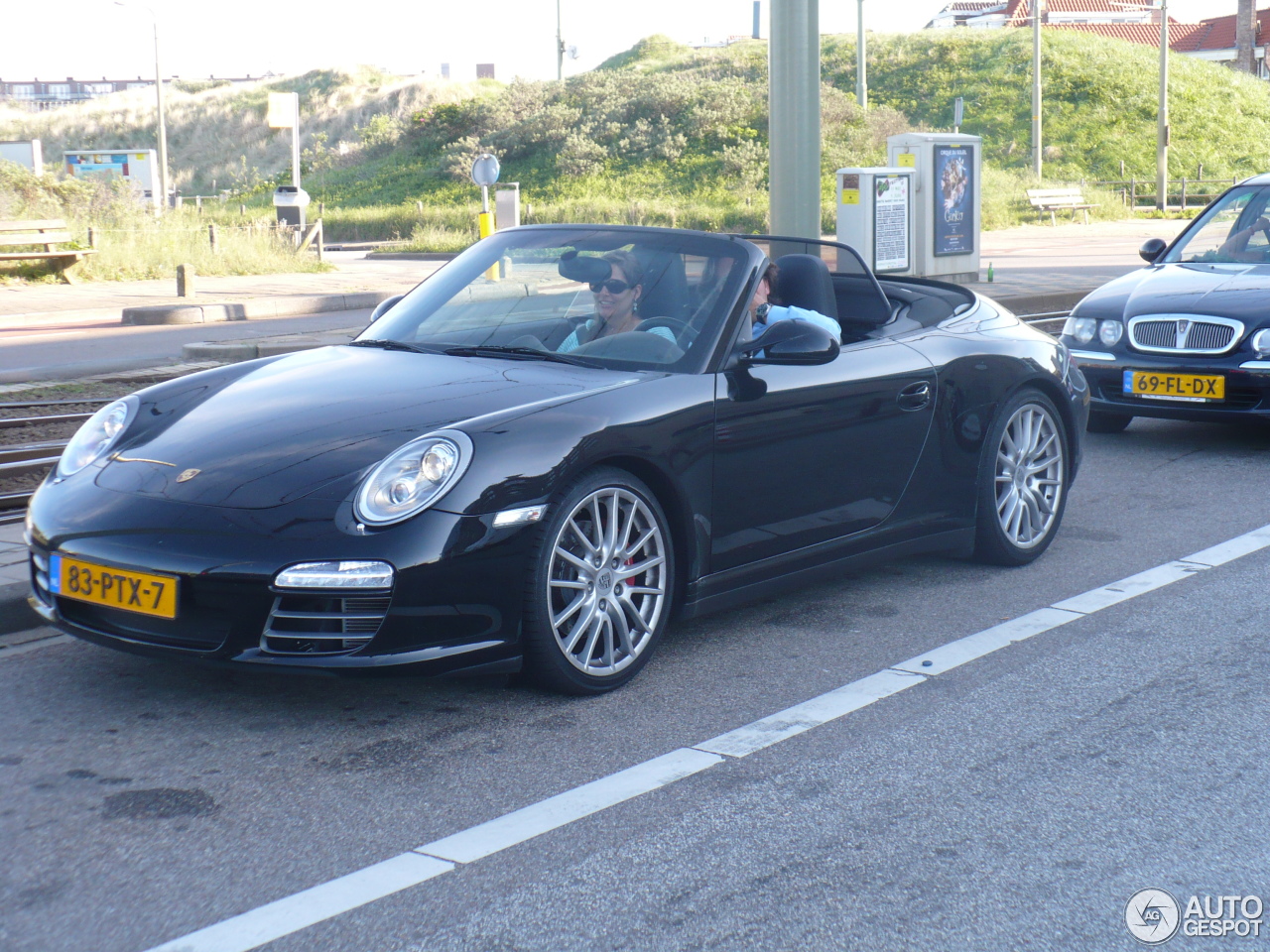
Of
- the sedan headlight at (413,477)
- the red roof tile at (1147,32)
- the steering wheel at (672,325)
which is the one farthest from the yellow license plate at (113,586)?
the red roof tile at (1147,32)

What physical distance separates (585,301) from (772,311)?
0.67 meters

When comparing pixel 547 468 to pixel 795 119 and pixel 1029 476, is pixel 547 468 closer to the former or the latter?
pixel 1029 476

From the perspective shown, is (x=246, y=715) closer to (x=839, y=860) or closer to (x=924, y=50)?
→ (x=839, y=860)

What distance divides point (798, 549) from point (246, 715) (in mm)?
1809

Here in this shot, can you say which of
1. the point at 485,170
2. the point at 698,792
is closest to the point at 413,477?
the point at 698,792

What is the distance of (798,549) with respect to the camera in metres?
4.65

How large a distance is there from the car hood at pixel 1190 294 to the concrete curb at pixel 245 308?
28.3ft

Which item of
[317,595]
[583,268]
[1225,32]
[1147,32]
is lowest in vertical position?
[317,595]

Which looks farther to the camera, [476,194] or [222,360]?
[476,194]

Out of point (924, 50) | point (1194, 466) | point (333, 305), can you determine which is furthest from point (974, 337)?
point (924, 50)

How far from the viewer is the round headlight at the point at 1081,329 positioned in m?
8.29

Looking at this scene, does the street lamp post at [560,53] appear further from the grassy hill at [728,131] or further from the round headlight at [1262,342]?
the round headlight at [1262,342]

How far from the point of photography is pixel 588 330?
4.64m

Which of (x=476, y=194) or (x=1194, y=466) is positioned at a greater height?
(x=476, y=194)
